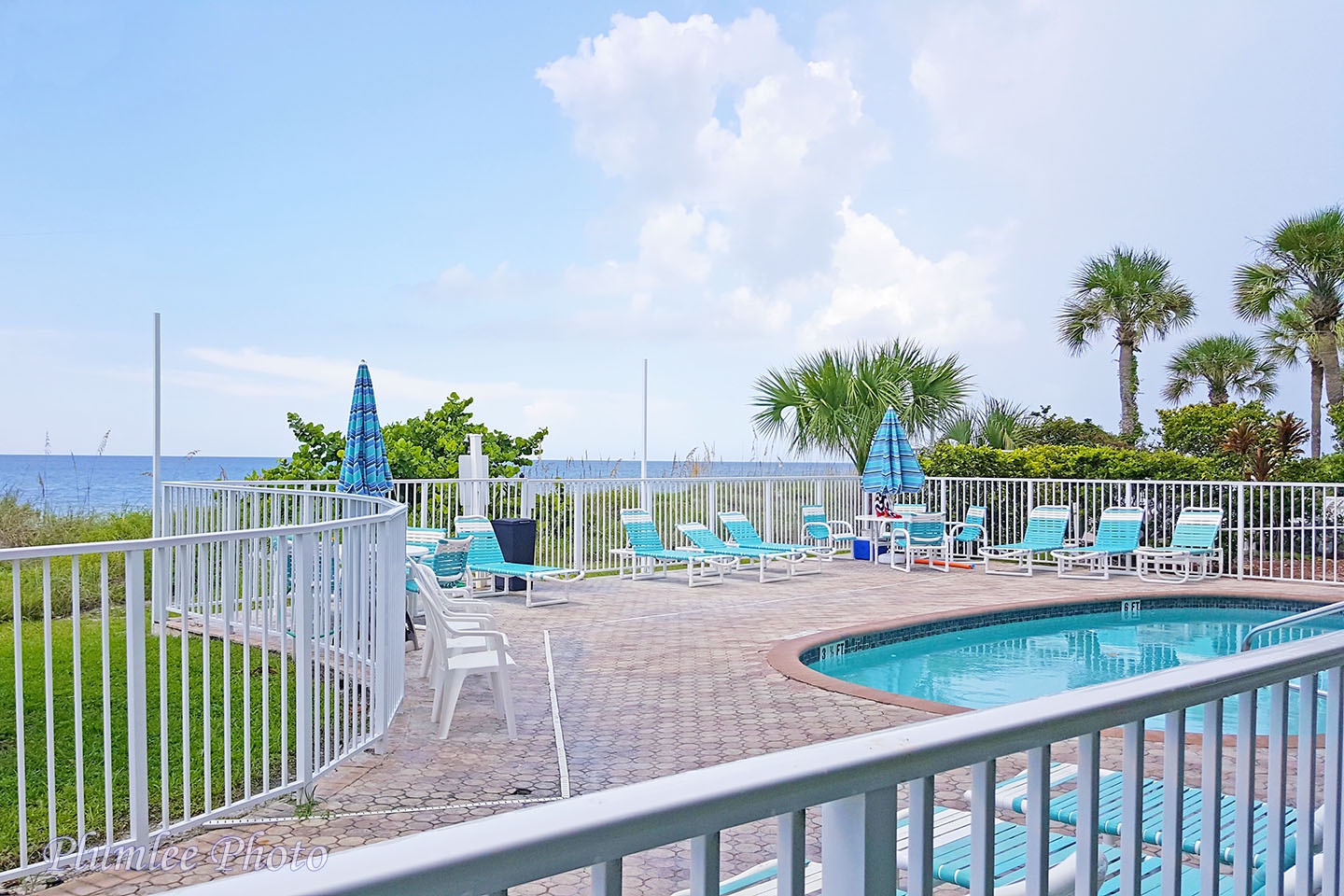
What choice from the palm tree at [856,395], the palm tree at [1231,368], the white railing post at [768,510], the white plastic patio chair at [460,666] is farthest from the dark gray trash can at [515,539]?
the palm tree at [1231,368]

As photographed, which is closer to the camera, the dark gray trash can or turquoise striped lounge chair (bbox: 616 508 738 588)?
the dark gray trash can

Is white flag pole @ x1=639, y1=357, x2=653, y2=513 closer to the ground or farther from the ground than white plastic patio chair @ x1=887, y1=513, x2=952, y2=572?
farther from the ground

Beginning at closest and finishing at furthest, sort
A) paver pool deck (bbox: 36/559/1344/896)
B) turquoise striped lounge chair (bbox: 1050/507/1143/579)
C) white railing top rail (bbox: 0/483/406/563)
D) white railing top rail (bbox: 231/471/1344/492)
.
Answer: white railing top rail (bbox: 0/483/406/563) < paver pool deck (bbox: 36/559/1344/896) < white railing top rail (bbox: 231/471/1344/492) < turquoise striped lounge chair (bbox: 1050/507/1143/579)

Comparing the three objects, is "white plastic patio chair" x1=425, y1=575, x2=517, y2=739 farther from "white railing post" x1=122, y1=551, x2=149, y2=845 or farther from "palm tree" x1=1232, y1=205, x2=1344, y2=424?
"palm tree" x1=1232, y1=205, x2=1344, y2=424

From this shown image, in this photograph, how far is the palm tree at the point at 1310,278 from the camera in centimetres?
2203

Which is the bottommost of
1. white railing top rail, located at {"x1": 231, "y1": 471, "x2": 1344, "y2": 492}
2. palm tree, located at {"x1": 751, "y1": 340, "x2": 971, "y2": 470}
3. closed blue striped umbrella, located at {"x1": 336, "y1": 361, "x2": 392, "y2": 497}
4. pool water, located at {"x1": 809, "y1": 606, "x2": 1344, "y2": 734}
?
pool water, located at {"x1": 809, "y1": 606, "x2": 1344, "y2": 734}

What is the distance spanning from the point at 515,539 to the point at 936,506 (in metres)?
7.50

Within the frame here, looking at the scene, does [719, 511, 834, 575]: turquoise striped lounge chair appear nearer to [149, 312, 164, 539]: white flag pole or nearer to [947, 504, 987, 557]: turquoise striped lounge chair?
[947, 504, 987, 557]: turquoise striped lounge chair

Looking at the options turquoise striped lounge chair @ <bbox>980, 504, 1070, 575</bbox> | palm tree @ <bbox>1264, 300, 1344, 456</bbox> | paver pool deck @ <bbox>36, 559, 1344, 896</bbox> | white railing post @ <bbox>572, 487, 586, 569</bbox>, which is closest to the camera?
paver pool deck @ <bbox>36, 559, 1344, 896</bbox>

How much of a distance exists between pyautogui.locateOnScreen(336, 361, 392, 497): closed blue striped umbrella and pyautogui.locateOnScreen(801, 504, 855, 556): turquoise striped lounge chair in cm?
718

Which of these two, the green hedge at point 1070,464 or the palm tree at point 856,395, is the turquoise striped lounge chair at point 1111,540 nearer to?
the green hedge at point 1070,464

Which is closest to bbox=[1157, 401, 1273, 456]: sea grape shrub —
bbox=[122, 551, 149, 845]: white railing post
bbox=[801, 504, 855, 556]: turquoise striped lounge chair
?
bbox=[801, 504, 855, 556]: turquoise striped lounge chair

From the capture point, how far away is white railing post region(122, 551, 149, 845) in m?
3.56

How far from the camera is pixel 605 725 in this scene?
5.66 metres
